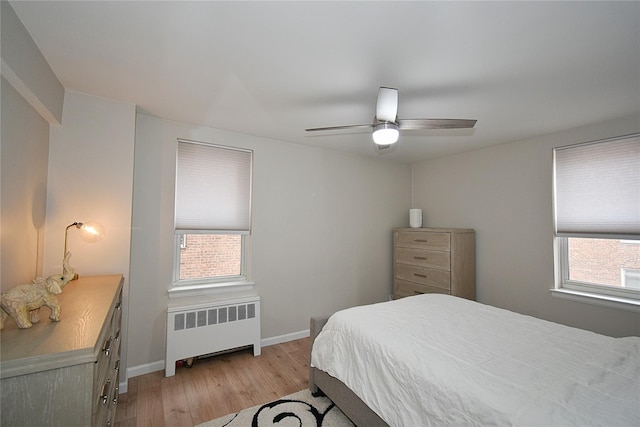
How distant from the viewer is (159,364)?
8.70 feet

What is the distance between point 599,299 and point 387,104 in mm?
2776

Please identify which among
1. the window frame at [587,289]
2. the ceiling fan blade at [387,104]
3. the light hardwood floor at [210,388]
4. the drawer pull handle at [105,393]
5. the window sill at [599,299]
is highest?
the ceiling fan blade at [387,104]

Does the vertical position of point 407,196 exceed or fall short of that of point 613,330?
it exceeds it

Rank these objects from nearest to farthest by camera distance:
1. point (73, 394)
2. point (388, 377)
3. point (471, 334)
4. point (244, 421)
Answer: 1. point (73, 394)
2. point (388, 377)
3. point (471, 334)
4. point (244, 421)

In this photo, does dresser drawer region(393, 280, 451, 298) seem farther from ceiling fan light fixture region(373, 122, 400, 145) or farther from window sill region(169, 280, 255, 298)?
ceiling fan light fixture region(373, 122, 400, 145)

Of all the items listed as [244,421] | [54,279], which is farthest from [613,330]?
[54,279]

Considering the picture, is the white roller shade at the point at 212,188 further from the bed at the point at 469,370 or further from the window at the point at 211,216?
the bed at the point at 469,370

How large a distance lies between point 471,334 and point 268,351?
216cm

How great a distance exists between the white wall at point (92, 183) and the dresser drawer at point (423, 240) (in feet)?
10.6

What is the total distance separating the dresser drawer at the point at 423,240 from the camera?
3414 millimetres

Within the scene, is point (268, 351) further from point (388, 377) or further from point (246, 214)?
point (388, 377)

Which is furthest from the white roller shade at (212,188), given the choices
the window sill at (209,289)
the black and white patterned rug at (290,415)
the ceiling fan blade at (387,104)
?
the ceiling fan blade at (387,104)

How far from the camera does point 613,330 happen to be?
253cm

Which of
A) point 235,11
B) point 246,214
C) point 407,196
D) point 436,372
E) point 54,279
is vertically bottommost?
point 436,372
